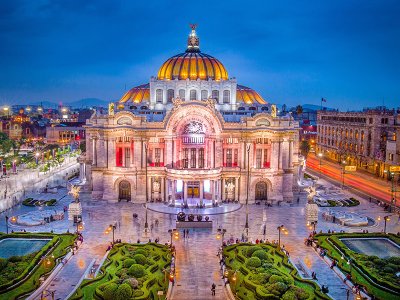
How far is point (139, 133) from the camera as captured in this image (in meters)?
77.4

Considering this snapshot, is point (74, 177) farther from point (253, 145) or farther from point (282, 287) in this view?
point (282, 287)

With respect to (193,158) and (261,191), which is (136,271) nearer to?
(193,158)

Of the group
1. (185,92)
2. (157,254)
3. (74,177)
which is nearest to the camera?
(157,254)

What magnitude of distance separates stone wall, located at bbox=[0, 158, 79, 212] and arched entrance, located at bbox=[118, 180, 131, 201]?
17.4 m

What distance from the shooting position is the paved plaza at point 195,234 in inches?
1670

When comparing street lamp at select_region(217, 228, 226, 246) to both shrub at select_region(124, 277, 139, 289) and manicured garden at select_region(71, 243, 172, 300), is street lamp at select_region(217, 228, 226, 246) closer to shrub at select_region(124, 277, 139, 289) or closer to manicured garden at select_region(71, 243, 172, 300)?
manicured garden at select_region(71, 243, 172, 300)

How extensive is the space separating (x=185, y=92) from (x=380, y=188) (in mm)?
44781

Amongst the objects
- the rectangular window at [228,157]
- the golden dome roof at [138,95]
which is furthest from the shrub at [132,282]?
the golden dome roof at [138,95]

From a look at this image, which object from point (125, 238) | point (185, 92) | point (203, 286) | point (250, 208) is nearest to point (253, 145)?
point (250, 208)

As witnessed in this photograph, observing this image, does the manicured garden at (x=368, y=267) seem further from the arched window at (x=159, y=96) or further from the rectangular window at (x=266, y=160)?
the arched window at (x=159, y=96)

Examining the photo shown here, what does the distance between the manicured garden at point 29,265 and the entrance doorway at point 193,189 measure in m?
25.4

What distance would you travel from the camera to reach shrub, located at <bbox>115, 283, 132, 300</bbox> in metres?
36.1

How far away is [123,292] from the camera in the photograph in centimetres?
3625

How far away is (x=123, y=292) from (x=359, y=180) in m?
78.0
